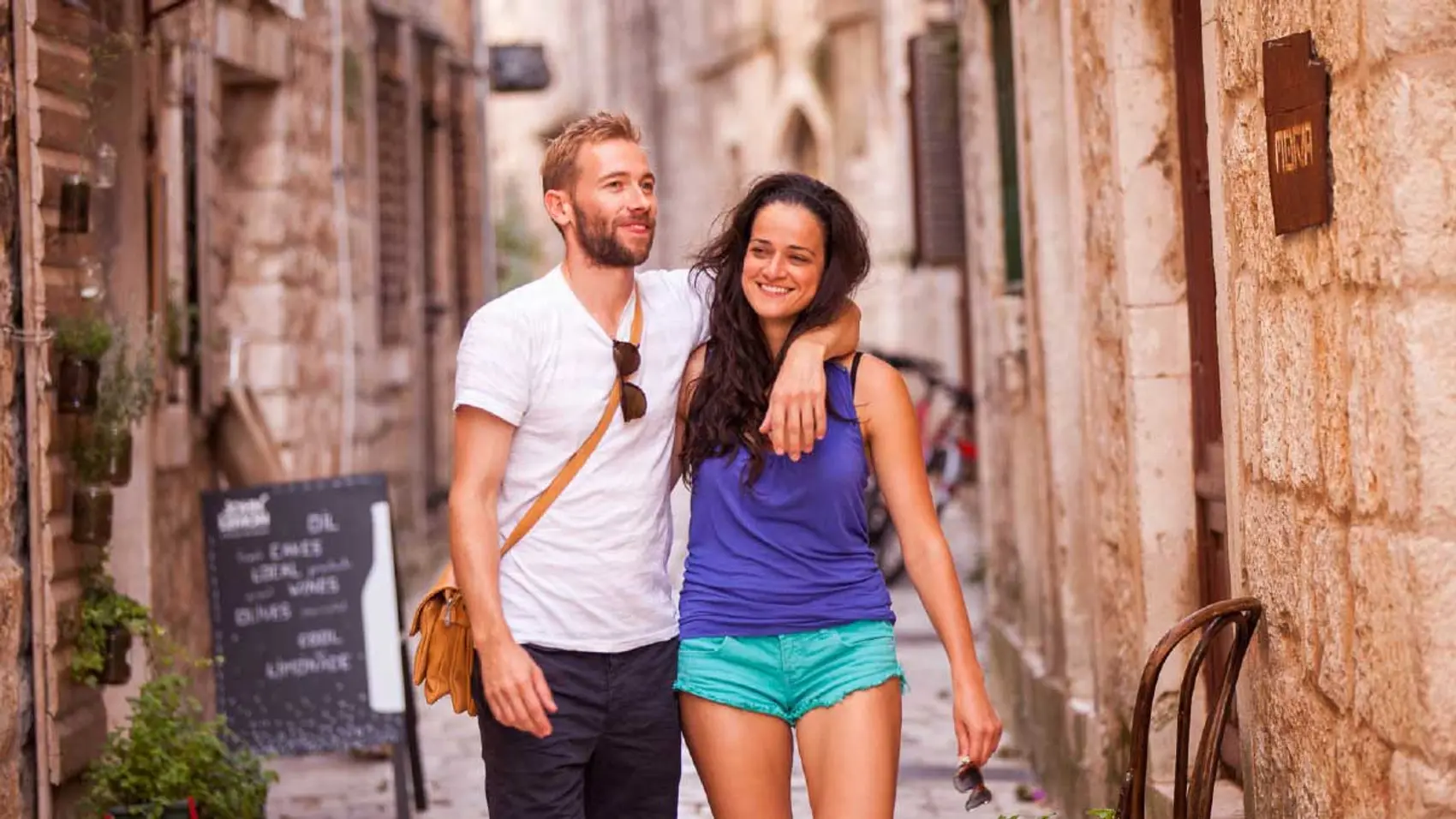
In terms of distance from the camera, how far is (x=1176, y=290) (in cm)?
552

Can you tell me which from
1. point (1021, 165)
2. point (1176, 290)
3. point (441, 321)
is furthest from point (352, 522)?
point (441, 321)

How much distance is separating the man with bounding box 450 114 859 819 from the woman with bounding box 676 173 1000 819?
0.28 feet

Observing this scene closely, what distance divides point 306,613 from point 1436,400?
489 cm

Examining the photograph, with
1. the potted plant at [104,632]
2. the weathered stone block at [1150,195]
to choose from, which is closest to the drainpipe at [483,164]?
the potted plant at [104,632]

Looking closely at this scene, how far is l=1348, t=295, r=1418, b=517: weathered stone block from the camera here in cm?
304

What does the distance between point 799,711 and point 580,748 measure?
15.6 inches

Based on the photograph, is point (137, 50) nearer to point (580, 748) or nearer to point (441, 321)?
point (580, 748)

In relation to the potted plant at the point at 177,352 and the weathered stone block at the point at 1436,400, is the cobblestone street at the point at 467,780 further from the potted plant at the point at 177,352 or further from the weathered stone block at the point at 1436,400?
the weathered stone block at the point at 1436,400

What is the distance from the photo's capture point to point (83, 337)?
19.9ft

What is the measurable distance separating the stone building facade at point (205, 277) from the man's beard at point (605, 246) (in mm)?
2171

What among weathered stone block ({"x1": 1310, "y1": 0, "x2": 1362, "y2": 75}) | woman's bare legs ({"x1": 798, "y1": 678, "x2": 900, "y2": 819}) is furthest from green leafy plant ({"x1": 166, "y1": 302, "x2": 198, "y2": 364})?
weathered stone block ({"x1": 1310, "y1": 0, "x2": 1362, "y2": 75})

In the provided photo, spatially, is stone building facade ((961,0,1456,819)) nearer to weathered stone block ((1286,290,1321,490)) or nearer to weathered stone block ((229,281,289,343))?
weathered stone block ((1286,290,1321,490))

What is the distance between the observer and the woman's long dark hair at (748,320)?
381 centimetres

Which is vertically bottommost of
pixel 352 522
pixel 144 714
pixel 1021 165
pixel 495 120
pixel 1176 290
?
pixel 144 714
